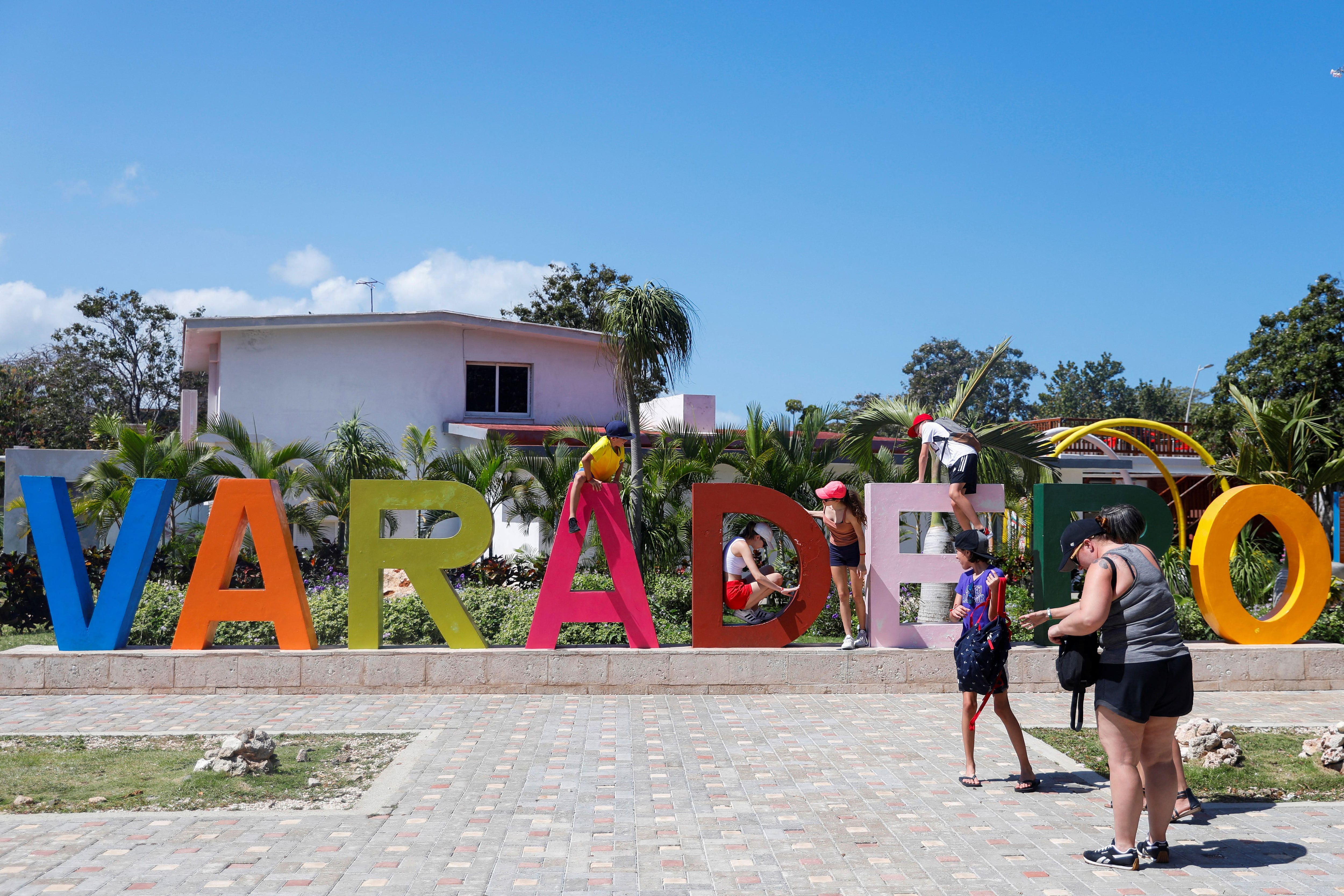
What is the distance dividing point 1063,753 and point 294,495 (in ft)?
40.3

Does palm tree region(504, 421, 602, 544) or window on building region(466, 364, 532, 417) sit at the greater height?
window on building region(466, 364, 532, 417)

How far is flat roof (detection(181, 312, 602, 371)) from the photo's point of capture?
20.6 meters

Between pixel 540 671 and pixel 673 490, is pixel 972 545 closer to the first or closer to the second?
pixel 540 671

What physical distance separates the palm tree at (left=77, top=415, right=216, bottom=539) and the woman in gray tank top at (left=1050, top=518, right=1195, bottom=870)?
522 inches

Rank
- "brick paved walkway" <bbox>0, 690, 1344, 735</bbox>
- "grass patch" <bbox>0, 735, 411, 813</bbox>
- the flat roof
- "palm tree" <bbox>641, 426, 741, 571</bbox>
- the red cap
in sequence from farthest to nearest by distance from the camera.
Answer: the flat roof → "palm tree" <bbox>641, 426, 741, 571</bbox> → the red cap → "brick paved walkway" <bbox>0, 690, 1344, 735</bbox> → "grass patch" <bbox>0, 735, 411, 813</bbox>

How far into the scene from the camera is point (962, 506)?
10570 millimetres

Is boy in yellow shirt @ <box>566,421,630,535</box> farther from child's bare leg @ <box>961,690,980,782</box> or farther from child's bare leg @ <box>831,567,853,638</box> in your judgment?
child's bare leg @ <box>961,690,980,782</box>

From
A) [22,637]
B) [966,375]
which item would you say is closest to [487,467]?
[22,637]

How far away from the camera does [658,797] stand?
21.3ft

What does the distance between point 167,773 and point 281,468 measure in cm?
948

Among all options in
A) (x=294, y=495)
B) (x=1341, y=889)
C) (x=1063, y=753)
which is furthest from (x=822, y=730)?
(x=294, y=495)

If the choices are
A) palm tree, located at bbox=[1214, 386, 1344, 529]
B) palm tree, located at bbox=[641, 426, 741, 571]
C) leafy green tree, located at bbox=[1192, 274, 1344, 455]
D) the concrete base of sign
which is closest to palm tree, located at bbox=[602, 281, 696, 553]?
palm tree, located at bbox=[641, 426, 741, 571]

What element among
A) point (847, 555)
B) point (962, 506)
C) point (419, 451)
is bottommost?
point (847, 555)

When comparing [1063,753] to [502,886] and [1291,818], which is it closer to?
[1291,818]
